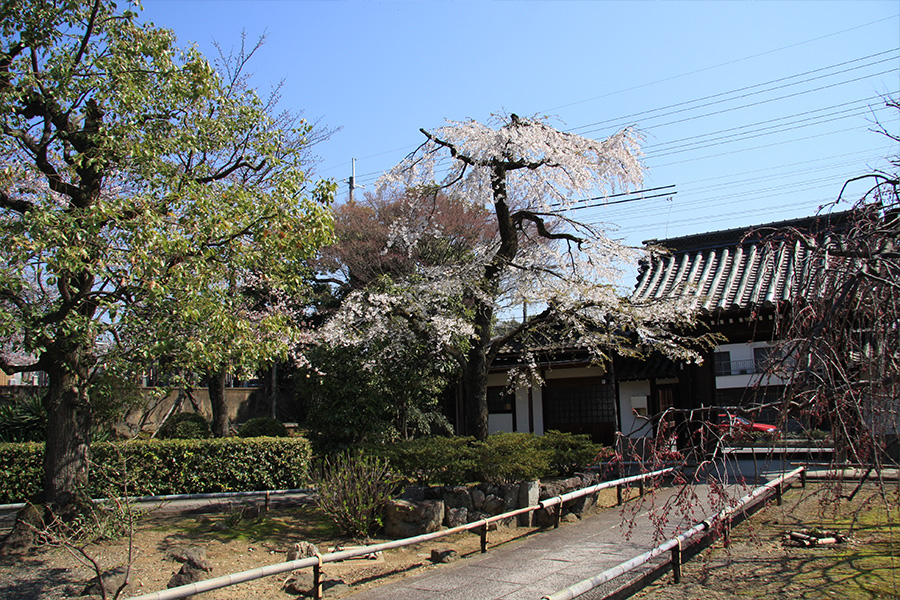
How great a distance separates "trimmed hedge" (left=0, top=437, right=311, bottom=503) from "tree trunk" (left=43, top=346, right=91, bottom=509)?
6.78ft

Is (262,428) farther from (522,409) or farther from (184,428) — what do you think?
(522,409)

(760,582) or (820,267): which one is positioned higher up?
(820,267)

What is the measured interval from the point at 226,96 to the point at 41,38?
210 cm

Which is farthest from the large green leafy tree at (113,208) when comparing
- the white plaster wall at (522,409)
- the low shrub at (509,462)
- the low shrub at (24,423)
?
the white plaster wall at (522,409)

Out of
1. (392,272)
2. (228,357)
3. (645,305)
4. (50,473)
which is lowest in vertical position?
(50,473)

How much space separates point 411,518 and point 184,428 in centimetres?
1131

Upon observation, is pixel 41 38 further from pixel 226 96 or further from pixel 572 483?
pixel 572 483

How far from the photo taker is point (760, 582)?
554 cm

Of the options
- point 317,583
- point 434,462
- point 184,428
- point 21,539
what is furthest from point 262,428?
point 317,583

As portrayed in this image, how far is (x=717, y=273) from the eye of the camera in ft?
43.5

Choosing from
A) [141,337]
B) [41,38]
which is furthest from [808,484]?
[41,38]

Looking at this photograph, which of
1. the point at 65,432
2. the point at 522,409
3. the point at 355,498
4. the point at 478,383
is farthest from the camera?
the point at 522,409

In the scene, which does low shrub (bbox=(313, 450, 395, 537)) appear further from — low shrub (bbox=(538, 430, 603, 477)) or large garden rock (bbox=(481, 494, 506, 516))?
low shrub (bbox=(538, 430, 603, 477))

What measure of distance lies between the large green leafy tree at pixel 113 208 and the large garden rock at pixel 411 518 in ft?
10.8
